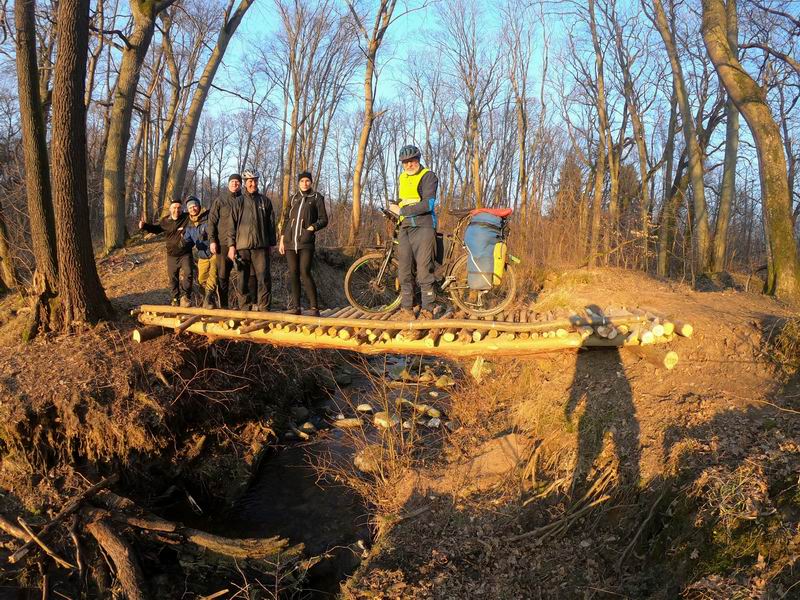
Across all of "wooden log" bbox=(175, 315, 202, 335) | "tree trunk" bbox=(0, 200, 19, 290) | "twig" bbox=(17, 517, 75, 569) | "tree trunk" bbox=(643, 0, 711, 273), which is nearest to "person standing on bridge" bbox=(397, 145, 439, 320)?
"wooden log" bbox=(175, 315, 202, 335)

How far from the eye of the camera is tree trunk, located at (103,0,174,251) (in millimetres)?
9469

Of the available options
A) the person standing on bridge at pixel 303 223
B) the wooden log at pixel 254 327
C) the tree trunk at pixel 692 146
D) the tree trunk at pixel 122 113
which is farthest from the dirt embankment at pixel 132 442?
the tree trunk at pixel 692 146

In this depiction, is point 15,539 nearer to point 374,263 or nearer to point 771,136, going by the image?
point 374,263

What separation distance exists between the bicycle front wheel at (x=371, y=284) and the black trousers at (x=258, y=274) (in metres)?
1.02

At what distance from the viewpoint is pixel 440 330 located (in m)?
5.54

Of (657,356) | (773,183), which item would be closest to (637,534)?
(657,356)

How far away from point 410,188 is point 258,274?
2330 mm

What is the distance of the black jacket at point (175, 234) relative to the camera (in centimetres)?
714

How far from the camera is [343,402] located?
353 inches

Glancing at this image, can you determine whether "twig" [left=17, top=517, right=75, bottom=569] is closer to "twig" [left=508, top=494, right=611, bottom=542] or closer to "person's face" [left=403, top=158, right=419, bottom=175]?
"twig" [left=508, top=494, right=611, bottom=542]

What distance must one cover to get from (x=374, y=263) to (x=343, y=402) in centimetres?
312

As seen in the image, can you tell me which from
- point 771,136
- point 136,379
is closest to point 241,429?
point 136,379

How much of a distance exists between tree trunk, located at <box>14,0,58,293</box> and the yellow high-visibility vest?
182 inches

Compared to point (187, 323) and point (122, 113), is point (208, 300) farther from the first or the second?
point (122, 113)
